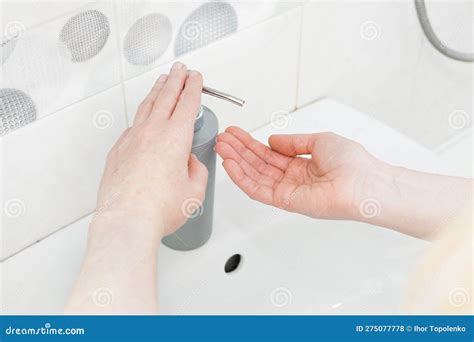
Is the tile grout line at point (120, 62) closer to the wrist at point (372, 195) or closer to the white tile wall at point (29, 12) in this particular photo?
the white tile wall at point (29, 12)

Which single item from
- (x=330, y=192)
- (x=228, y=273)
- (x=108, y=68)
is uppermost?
(x=108, y=68)

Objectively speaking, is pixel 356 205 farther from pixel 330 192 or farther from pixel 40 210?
pixel 40 210

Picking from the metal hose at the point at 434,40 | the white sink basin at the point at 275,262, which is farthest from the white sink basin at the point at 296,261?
the metal hose at the point at 434,40

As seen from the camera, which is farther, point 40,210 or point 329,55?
point 329,55

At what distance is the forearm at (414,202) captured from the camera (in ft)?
2.14

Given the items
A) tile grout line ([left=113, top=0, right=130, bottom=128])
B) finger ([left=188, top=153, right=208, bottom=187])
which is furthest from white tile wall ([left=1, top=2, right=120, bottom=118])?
finger ([left=188, top=153, right=208, bottom=187])

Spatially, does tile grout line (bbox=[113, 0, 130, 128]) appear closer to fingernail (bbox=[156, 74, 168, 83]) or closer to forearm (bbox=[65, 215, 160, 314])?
fingernail (bbox=[156, 74, 168, 83])

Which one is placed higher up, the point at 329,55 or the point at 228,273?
the point at 329,55

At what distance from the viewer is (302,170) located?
701mm

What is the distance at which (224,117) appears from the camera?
775 millimetres

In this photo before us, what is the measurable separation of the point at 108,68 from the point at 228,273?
0.80ft

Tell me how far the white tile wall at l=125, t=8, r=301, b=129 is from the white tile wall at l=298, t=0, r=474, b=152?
2 centimetres

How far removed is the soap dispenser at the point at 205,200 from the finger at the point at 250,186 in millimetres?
21

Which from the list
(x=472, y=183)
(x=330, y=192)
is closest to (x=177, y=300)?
(x=330, y=192)
